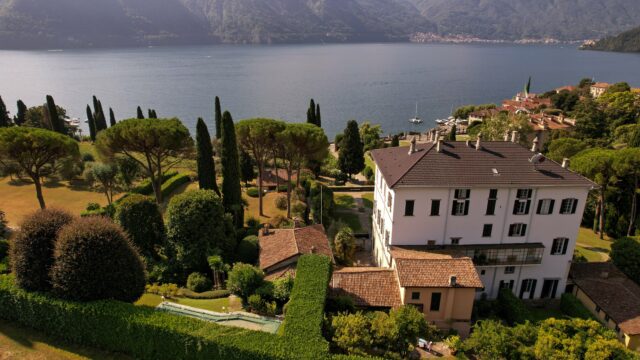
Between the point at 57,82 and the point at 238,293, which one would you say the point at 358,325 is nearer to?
the point at 238,293

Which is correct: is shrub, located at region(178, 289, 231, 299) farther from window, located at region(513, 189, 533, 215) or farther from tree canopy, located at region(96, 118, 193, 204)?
window, located at region(513, 189, 533, 215)

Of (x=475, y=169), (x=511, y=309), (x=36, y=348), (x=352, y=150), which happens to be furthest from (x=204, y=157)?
(x=511, y=309)

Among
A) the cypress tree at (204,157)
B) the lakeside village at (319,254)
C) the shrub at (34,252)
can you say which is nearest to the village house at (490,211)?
the lakeside village at (319,254)

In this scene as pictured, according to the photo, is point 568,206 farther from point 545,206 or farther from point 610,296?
point 610,296

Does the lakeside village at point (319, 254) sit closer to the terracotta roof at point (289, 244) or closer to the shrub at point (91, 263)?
the shrub at point (91, 263)

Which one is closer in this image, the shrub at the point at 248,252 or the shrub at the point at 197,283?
the shrub at the point at 197,283

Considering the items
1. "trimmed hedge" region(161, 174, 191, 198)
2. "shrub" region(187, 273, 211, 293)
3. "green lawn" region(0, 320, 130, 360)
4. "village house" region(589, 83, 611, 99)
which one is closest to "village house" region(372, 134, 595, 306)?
"shrub" region(187, 273, 211, 293)
